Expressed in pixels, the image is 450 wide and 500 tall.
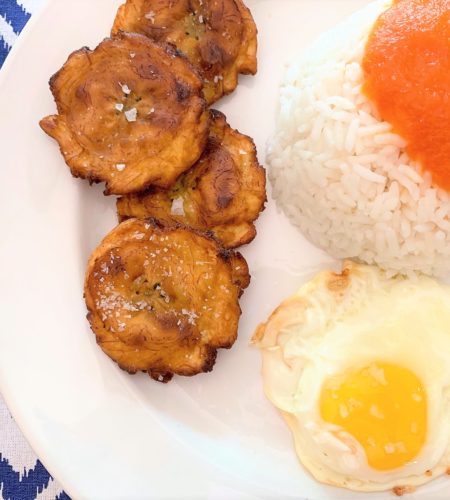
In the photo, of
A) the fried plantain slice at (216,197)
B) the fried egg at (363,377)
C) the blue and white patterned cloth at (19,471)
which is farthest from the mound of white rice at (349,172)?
the blue and white patterned cloth at (19,471)

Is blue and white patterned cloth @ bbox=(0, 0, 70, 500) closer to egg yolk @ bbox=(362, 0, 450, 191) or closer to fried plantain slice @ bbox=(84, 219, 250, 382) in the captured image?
fried plantain slice @ bbox=(84, 219, 250, 382)

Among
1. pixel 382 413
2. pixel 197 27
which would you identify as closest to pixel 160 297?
pixel 382 413

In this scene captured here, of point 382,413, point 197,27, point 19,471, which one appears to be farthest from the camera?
point 19,471

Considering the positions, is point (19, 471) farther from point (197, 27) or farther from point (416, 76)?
point (416, 76)

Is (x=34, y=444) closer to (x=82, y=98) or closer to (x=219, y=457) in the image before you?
(x=219, y=457)

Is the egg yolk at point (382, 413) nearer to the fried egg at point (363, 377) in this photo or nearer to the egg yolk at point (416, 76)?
the fried egg at point (363, 377)

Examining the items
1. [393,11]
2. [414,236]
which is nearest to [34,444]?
[414,236]
